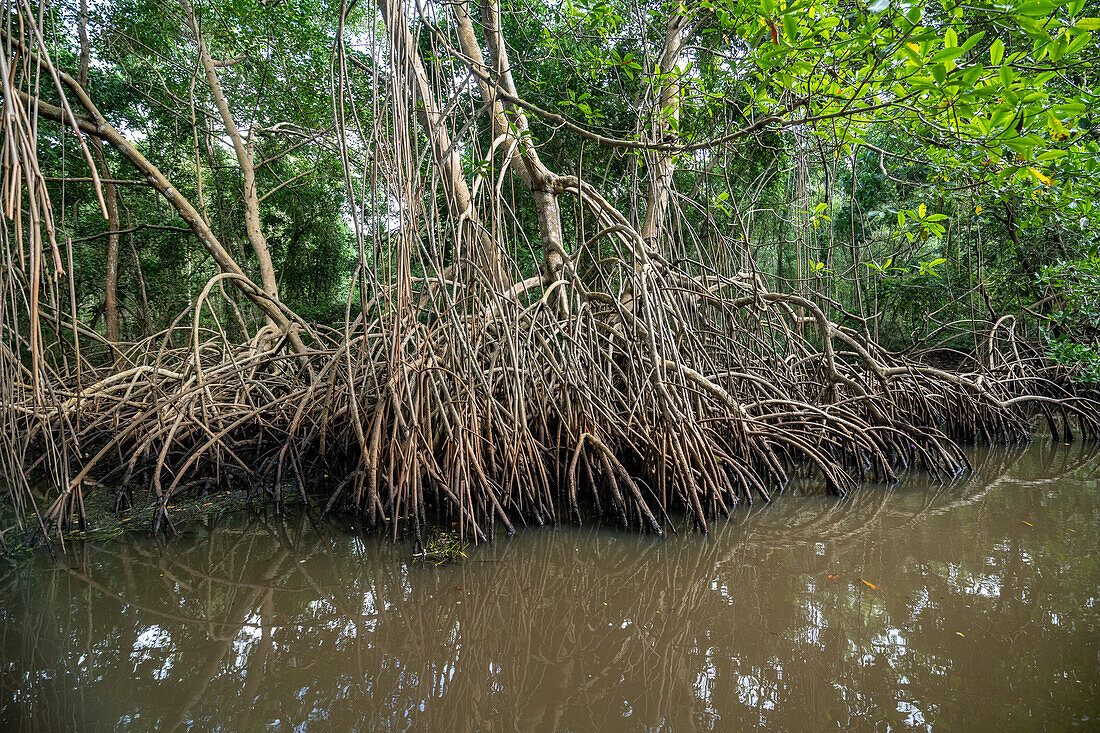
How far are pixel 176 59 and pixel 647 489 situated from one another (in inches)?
289

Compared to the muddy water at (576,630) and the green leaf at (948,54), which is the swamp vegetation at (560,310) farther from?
the muddy water at (576,630)

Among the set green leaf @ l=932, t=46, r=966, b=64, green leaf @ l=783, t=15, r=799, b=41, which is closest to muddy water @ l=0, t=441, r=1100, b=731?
green leaf @ l=932, t=46, r=966, b=64

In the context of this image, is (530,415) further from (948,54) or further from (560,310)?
(948,54)

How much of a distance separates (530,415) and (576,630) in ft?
4.03

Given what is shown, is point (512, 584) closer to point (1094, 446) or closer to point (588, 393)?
point (588, 393)

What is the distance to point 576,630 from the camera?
64.1 inches

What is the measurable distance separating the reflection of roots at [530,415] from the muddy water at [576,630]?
276 mm

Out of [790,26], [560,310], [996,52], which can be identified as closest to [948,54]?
[996,52]

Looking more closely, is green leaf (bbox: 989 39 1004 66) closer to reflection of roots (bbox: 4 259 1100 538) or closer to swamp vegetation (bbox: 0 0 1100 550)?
swamp vegetation (bbox: 0 0 1100 550)

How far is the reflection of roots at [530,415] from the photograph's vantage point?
2.31 meters

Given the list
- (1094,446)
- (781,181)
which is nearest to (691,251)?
(781,181)

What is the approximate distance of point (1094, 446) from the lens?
12.5 ft

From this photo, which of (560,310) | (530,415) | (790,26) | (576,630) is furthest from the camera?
(560,310)

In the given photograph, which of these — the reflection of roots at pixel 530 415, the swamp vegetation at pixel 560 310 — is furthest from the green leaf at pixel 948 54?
the reflection of roots at pixel 530 415
